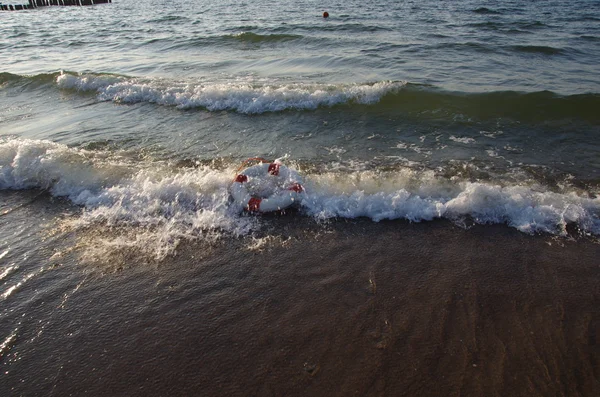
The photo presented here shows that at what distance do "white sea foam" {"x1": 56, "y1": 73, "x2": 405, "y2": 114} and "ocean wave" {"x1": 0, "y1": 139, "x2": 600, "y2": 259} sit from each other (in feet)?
10.4

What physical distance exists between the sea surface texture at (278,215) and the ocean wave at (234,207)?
0.03 meters

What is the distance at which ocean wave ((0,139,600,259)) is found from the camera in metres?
4.55

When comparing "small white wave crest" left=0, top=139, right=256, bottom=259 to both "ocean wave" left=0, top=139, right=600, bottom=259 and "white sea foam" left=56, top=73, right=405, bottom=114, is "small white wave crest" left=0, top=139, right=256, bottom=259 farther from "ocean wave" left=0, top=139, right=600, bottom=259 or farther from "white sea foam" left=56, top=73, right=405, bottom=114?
"white sea foam" left=56, top=73, right=405, bottom=114

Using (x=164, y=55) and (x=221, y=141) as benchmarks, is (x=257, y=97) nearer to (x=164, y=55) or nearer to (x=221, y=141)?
(x=221, y=141)

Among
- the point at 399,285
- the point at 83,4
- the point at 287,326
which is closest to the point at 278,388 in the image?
the point at 287,326

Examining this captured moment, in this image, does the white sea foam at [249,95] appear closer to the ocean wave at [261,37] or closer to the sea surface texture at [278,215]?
the sea surface texture at [278,215]

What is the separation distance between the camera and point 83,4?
38312 mm

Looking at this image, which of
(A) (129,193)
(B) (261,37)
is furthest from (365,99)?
(B) (261,37)

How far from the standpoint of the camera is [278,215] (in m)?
4.89

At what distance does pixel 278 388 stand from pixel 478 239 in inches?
107

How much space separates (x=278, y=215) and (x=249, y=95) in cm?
513

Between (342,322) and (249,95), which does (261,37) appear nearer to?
(249,95)

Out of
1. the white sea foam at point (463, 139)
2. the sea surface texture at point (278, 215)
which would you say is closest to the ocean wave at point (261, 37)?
the sea surface texture at point (278, 215)

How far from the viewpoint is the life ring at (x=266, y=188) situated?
4.93m
